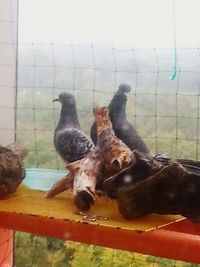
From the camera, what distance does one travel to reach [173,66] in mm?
942

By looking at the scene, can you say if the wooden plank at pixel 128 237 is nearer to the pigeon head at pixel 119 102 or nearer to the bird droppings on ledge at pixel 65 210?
the bird droppings on ledge at pixel 65 210

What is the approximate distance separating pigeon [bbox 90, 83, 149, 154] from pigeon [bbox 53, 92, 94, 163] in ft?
0.08

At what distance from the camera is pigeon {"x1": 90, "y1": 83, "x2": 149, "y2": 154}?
90cm

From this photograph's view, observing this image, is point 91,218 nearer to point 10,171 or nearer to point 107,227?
point 107,227

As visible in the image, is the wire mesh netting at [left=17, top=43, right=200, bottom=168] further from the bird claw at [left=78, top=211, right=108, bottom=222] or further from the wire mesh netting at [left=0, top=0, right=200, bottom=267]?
the bird claw at [left=78, top=211, right=108, bottom=222]

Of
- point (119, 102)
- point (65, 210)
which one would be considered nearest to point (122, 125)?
point (119, 102)

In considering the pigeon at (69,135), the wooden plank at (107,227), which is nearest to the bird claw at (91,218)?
the wooden plank at (107,227)

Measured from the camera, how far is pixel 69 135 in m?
0.93

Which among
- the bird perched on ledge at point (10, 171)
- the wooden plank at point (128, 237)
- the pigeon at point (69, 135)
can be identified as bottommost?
the wooden plank at point (128, 237)

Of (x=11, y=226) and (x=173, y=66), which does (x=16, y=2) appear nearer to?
(x=173, y=66)

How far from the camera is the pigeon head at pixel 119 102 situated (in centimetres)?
94

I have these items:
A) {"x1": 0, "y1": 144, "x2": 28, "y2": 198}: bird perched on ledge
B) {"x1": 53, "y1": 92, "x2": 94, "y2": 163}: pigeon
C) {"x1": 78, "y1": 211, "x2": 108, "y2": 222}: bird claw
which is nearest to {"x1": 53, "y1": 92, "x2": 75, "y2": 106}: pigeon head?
{"x1": 53, "y1": 92, "x2": 94, "y2": 163}: pigeon

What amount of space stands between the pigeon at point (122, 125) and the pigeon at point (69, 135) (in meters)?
0.02

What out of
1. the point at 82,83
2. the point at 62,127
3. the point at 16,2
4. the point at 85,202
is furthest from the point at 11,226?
the point at 16,2
